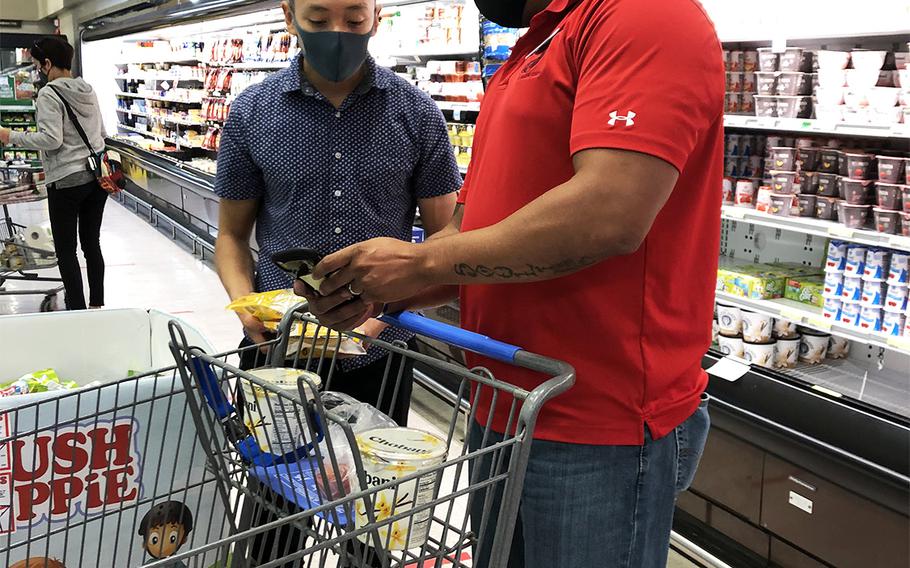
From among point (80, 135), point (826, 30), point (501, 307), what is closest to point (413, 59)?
point (80, 135)

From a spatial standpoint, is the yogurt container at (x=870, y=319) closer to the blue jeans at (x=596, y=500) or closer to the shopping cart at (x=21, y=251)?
the blue jeans at (x=596, y=500)

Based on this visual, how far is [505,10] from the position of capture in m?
1.32

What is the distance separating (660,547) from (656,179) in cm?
60

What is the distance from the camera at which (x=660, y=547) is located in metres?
1.30

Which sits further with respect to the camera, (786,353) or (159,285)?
(159,285)

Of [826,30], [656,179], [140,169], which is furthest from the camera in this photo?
[140,169]

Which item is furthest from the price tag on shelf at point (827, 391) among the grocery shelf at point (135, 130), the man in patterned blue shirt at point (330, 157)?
the grocery shelf at point (135, 130)

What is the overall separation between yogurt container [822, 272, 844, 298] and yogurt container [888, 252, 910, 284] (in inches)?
6.7

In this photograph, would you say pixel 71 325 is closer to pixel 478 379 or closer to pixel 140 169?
pixel 478 379

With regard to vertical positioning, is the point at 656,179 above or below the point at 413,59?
below

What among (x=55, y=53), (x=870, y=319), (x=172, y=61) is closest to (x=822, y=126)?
(x=870, y=319)

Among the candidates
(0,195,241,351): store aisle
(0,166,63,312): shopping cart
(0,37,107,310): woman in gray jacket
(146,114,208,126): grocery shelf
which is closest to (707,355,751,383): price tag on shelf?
(0,195,241,351): store aisle

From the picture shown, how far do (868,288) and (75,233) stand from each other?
5194mm

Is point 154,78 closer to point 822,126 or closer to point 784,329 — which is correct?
point 784,329
